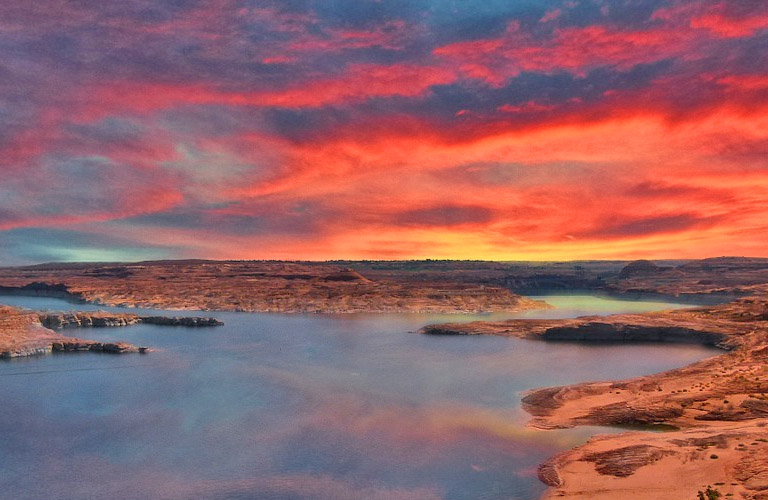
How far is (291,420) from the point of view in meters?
45.8

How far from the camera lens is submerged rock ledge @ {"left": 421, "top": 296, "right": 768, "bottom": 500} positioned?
98.3 ft

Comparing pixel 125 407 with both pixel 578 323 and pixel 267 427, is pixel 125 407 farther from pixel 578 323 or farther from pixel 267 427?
pixel 578 323

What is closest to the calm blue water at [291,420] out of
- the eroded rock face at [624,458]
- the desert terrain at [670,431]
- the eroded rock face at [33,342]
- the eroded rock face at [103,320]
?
the desert terrain at [670,431]

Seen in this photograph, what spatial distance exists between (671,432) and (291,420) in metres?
28.6

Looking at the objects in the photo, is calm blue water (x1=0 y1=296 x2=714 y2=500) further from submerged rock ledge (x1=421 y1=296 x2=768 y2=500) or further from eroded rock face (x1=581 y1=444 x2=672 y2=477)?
eroded rock face (x1=581 y1=444 x2=672 y2=477)

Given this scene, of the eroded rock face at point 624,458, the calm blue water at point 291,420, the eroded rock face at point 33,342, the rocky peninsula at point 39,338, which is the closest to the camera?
the eroded rock face at point 624,458

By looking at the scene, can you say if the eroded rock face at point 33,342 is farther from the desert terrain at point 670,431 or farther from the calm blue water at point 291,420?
the desert terrain at point 670,431

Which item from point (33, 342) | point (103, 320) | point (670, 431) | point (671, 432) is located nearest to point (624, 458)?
point (671, 432)

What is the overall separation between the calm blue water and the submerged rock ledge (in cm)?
245

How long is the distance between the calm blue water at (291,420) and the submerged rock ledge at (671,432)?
2.45 metres

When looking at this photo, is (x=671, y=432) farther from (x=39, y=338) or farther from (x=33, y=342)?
(x=39, y=338)

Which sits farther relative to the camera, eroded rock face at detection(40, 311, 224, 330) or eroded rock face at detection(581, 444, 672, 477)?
eroded rock face at detection(40, 311, 224, 330)

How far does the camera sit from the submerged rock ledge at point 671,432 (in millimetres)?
29969

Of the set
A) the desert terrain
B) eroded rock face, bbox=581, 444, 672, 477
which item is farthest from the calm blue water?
eroded rock face, bbox=581, 444, 672, 477
